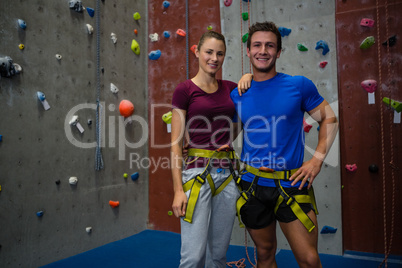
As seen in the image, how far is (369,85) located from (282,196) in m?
1.82

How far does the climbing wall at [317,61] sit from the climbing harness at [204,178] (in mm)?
1510

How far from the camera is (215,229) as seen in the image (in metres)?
1.59

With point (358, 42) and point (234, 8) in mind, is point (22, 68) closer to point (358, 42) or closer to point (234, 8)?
point (234, 8)

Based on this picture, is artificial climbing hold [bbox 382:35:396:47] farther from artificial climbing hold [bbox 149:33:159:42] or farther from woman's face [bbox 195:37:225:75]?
artificial climbing hold [bbox 149:33:159:42]

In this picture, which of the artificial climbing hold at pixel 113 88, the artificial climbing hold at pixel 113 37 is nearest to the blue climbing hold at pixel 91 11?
the artificial climbing hold at pixel 113 37

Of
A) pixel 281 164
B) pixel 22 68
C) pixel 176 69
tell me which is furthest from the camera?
pixel 176 69

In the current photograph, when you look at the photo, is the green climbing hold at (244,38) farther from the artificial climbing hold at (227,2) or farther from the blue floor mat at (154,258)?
the blue floor mat at (154,258)

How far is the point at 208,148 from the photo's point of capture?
1592mm

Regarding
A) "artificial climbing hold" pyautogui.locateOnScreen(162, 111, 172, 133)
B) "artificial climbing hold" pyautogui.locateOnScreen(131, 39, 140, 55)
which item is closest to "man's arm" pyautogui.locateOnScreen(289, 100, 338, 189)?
"artificial climbing hold" pyautogui.locateOnScreen(162, 111, 172, 133)

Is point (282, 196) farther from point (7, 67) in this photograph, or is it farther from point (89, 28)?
point (89, 28)

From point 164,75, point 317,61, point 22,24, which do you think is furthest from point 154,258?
point 317,61

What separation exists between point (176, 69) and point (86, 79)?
104cm

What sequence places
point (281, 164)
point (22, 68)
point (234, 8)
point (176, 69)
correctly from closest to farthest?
point (281, 164) → point (22, 68) → point (234, 8) → point (176, 69)

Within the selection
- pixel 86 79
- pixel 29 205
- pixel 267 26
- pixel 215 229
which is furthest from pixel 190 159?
pixel 86 79
